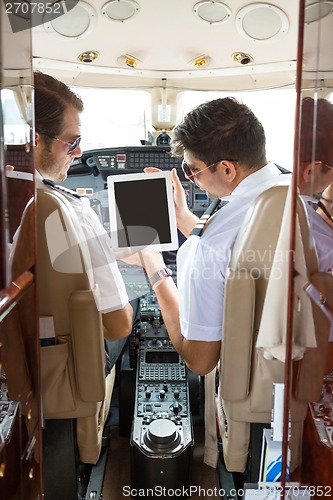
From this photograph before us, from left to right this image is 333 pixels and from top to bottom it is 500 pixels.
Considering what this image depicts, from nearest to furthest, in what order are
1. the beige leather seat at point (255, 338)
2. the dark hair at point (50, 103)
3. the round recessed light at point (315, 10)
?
the round recessed light at point (315, 10), the beige leather seat at point (255, 338), the dark hair at point (50, 103)

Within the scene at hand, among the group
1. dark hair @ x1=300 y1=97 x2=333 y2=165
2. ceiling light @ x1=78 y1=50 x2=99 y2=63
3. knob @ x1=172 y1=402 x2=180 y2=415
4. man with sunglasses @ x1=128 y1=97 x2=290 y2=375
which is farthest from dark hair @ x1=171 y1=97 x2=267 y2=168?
knob @ x1=172 y1=402 x2=180 y2=415

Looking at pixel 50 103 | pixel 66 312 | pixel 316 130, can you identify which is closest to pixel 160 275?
pixel 66 312

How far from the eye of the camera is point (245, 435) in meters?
1.47

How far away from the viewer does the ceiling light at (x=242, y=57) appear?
1938 millimetres

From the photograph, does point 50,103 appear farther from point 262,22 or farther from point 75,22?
point 262,22

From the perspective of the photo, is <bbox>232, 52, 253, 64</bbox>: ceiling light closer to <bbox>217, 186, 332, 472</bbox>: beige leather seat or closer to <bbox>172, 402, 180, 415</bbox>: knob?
<bbox>217, 186, 332, 472</bbox>: beige leather seat

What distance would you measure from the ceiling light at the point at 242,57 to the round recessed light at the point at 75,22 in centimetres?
62

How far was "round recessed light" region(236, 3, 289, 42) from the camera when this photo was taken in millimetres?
1597

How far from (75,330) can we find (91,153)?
4.86 ft

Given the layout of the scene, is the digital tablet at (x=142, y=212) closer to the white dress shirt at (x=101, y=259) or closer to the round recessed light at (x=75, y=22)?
the white dress shirt at (x=101, y=259)

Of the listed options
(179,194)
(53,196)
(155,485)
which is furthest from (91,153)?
(155,485)

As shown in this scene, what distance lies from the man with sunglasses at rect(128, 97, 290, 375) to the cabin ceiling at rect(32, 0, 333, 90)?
1.26ft

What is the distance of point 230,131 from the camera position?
1.49 m

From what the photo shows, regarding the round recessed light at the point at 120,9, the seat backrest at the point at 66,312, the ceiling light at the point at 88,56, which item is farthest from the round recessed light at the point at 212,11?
the seat backrest at the point at 66,312
